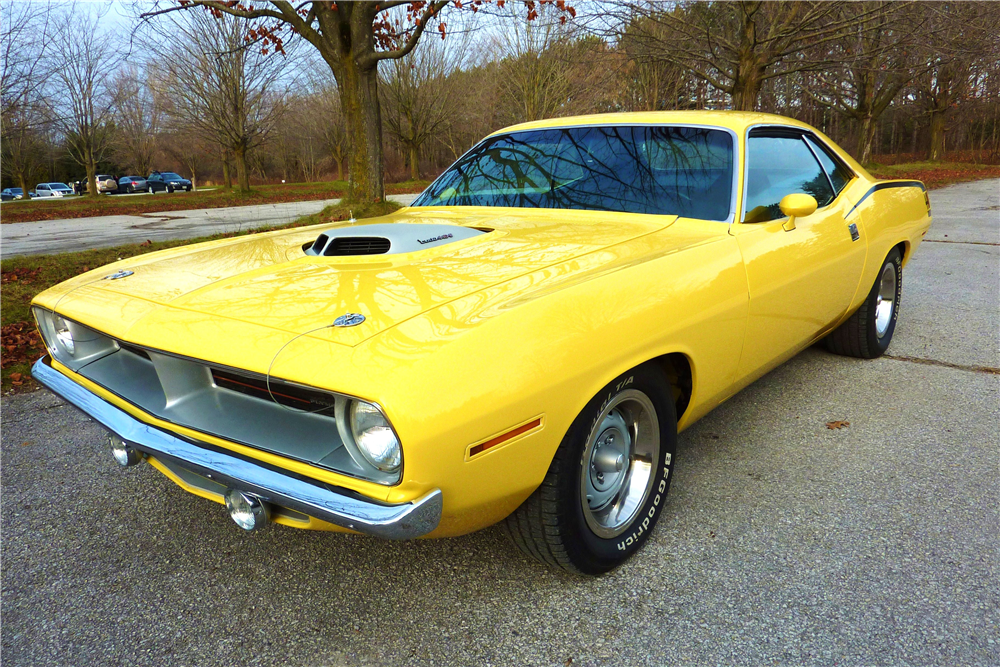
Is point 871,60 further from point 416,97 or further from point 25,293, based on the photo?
point 416,97

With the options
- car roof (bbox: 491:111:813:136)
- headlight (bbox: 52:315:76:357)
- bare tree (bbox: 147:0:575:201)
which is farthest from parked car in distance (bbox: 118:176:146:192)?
car roof (bbox: 491:111:813:136)

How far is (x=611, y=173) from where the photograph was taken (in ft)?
9.45

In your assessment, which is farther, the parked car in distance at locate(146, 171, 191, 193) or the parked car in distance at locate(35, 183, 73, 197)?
the parked car in distance at locate(35, 183, 73, 197)

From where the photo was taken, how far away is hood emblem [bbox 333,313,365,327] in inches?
65.8

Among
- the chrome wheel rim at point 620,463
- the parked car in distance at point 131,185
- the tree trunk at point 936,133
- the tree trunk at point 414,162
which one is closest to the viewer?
the chrome wheel rim at point 620,463

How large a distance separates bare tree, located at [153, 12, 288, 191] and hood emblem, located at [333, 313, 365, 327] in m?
21.1

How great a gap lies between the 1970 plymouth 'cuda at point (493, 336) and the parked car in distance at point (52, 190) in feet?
144

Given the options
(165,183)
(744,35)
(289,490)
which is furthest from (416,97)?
(289,490)

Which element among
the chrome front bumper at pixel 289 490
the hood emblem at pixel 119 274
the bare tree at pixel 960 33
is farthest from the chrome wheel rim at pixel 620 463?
the bare tree at pixel 960 33

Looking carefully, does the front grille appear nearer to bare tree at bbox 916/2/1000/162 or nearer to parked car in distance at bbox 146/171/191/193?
bare tree at bbox 916/2/1000/162

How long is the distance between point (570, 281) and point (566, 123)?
159cm

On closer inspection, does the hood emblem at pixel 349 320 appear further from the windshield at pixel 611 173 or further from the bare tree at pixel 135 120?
the bare tree at pixel 135 120

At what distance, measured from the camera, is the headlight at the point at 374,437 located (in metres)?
1.52

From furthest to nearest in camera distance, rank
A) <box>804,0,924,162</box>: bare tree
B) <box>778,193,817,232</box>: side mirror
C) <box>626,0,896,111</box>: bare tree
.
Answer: <box>626,0,896,111</box>: bare tree → <box>804,0,924,162</box>: bare tree → <box>778,193,817,232</box>: side mirror
